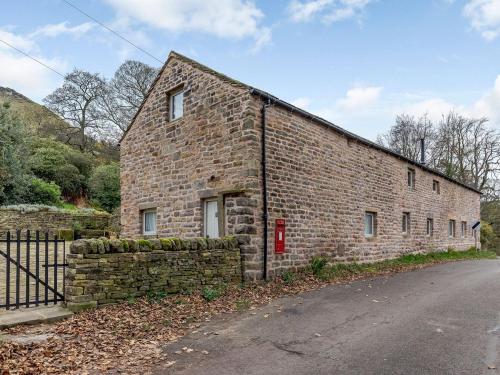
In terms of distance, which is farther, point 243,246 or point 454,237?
point 454,237

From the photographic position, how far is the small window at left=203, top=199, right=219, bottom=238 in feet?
36.9

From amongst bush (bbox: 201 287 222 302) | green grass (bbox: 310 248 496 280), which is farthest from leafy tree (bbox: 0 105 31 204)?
green grass (bbox: 310 248 496 280)

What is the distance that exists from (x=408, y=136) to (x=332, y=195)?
2819 cm

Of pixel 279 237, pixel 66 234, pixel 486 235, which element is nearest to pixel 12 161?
pixel 66 234

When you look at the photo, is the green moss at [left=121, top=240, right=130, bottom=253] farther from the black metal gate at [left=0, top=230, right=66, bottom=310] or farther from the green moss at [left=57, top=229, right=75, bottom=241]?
the green moss at [left=57, top=229, right=75, bottom=241]

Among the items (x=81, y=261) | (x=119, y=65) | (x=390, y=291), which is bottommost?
(x=390, y=291)

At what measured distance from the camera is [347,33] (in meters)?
12.7

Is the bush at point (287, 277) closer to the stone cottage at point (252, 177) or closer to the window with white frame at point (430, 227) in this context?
the stone cottage at point (252, 177)

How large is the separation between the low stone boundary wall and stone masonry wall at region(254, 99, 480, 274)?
1.80 metres

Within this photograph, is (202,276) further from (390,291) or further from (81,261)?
(390,291)

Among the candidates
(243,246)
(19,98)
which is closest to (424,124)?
(243,246)

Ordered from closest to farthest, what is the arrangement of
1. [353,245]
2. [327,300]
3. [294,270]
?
[327,300]
[294,270]
[353,245]

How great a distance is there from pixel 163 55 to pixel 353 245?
9.58 metres

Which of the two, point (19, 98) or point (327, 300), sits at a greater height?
point (19, 98)
